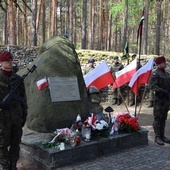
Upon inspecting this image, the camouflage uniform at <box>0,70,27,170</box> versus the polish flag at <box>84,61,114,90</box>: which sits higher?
the polish flag at <box>84,61,114,90</box>

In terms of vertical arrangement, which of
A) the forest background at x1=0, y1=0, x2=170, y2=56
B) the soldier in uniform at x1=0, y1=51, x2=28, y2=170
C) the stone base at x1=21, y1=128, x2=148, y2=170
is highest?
the forest background at x1=0, y1=0, x2=170, y2=56

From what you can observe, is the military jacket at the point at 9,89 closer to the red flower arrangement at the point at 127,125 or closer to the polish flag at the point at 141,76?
the red flower arrangement at the point at 127,125

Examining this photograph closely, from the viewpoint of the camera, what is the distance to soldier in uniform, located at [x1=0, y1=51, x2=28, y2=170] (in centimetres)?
391

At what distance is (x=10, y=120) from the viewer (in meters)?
3.99

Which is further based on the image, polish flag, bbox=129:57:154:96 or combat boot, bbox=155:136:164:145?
polish flag, bbox=129:57:154:96

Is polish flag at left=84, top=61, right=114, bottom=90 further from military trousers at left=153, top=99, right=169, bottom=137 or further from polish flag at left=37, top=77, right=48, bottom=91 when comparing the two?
polish flag at left=37, top=77, right=48, bottom=91

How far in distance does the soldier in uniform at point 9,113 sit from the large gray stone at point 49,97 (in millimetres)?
1180

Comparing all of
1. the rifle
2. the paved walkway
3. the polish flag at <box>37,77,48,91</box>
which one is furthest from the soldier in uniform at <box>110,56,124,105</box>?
the rifle

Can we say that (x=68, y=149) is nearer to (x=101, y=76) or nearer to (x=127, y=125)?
(x=127, y=125)

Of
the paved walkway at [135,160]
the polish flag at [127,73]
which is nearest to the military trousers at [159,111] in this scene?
the paved walkway at [135,160]

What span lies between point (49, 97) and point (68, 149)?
1324 mm

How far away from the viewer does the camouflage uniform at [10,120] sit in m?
3.94

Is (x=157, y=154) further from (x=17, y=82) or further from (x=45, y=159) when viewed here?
(x=17, y=82)

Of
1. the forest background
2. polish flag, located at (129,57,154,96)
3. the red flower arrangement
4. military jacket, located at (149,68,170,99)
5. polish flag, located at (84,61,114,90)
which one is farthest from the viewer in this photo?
the forest background
